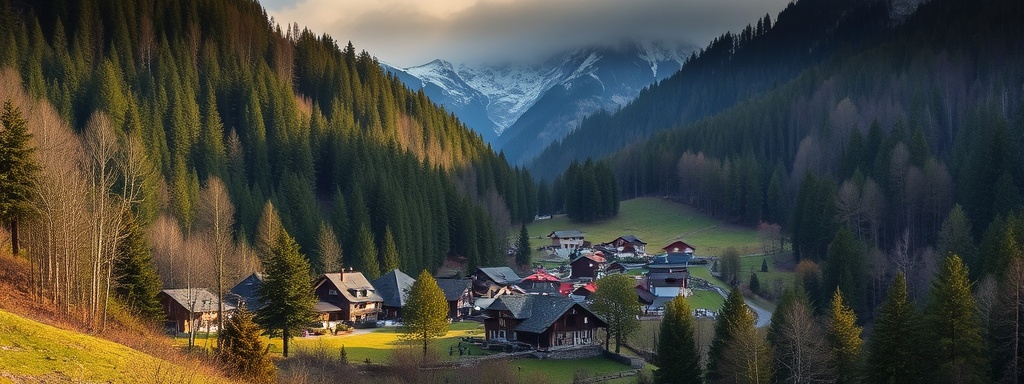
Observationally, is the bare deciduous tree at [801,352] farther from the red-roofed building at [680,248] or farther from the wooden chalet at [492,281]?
the red-roofed building at [680,248]

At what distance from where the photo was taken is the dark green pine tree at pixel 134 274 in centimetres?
5394

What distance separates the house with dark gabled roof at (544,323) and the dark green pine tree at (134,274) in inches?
1055

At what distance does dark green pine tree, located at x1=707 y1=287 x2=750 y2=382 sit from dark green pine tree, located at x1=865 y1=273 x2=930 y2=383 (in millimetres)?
8751

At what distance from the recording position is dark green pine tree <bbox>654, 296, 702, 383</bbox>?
180ft

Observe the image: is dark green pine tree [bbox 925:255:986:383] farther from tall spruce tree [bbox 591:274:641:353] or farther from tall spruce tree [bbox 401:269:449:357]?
tall spruce tree [bbox 401:269:449:357]

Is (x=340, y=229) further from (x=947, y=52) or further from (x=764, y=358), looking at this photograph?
(x=947, y=52)

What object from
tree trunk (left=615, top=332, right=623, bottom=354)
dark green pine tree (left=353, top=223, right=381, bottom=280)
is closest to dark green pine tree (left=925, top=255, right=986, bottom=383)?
tree trunk (left=615, top=332, right=623, bottom=354)

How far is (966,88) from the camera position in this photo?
499 ft

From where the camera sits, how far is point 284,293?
60.0 m

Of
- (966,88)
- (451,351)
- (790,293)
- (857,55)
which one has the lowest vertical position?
(451,351)

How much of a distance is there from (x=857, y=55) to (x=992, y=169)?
94.3 m

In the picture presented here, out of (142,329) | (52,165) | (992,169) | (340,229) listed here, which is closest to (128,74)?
(340,229)

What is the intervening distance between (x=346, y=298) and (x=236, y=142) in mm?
40532

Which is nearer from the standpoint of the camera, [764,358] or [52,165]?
[764,358]
